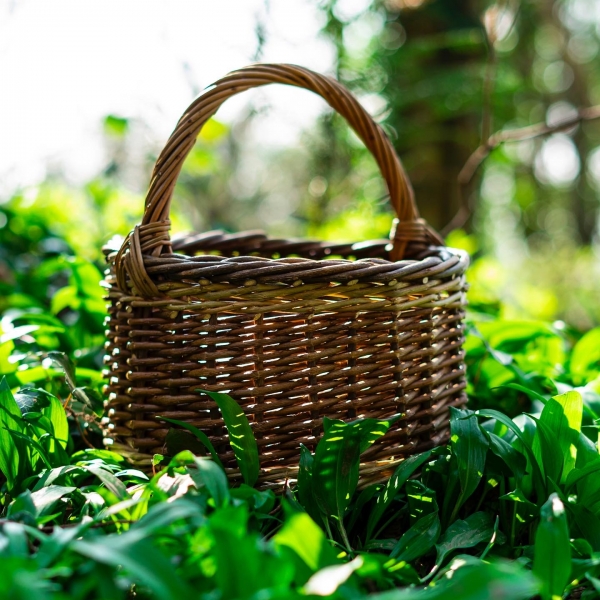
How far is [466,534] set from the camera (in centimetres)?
70

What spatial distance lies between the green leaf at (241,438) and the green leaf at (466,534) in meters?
0.24

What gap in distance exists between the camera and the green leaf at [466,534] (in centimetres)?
67

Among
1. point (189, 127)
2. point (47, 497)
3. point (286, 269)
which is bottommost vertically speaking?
point (47, 497)

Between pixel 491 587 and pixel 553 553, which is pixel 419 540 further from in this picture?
pixel 491 587

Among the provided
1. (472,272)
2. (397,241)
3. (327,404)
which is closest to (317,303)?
(327,404)

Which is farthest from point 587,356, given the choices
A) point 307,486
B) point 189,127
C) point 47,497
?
point 47,497

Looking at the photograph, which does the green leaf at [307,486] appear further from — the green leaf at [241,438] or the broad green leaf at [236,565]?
the broad green leaf at [236,565]

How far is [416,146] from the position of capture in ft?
10.0

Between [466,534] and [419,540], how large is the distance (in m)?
0.07

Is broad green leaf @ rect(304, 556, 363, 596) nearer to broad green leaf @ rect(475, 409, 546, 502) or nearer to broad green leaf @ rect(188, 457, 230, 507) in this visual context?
broad green leaf @ rect(188, 457, 230, 507)

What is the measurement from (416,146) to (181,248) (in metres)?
2.18

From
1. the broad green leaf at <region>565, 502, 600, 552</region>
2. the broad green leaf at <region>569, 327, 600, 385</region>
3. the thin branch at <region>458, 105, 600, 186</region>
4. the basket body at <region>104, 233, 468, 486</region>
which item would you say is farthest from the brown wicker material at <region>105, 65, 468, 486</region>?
the thin branch at <region>458, 105, 600, 186</region>

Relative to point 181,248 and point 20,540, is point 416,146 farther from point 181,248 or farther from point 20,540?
point 20,540

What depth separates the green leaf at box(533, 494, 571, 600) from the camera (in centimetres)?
53
